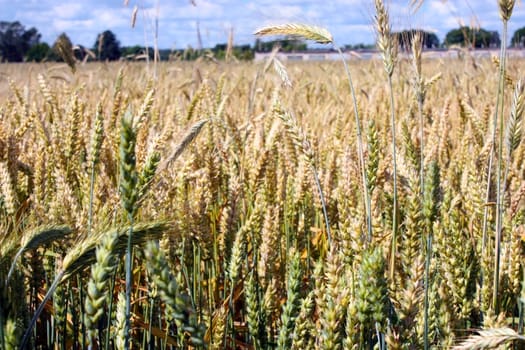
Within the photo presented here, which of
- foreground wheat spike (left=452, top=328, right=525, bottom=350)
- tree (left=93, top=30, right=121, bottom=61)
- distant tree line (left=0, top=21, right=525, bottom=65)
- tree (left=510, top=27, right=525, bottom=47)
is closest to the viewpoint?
foreground wheat spike (left=452, top=328, right=525, bottom=350)

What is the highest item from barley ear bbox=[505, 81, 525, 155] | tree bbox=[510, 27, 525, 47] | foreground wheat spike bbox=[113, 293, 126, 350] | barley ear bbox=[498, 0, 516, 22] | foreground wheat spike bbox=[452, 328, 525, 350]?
tree bbox=[510, 27, 525, 47]

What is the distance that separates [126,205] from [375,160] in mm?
559

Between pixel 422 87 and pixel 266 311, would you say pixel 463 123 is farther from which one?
pixel 266 311

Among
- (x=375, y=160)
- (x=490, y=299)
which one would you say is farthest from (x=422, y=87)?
(x=490, y=299)

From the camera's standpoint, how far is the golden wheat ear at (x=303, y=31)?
136 cm

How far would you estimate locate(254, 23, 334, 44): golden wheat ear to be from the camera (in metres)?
1.36

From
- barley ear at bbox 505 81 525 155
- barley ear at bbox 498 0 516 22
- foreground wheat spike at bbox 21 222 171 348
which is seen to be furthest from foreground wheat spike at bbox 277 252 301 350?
barley ear at bbox 498 0 516 22

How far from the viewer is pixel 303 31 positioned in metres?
1.41

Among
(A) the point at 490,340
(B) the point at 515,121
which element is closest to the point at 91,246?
(A) the point at 490,340

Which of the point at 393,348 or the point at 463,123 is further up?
the point at 463,123

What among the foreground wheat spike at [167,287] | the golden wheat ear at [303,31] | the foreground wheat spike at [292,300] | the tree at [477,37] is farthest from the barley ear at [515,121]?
the tree at [477,37]

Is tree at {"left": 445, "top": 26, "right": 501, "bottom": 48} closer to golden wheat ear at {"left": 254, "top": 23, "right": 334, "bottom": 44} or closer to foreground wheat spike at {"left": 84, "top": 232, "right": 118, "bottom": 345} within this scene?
golden wheat ear at {"left": 254, "top": 23, "right": 334, "bottom": 44}

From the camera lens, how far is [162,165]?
→ 1301mm

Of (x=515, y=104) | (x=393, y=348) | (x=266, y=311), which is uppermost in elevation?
(x=515, y=104)
